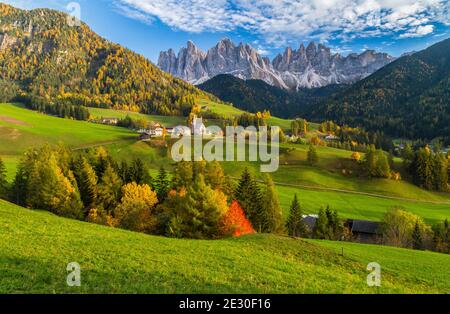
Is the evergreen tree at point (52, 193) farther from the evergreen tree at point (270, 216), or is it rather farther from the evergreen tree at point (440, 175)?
the evergreen tree at point (440, 175)

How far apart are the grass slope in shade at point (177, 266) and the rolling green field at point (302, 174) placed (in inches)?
2160

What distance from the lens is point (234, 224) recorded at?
56000mm

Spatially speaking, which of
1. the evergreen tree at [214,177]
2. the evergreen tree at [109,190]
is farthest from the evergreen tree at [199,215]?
the evergreen tree at [109,190]

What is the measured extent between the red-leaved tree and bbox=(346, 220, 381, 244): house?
30786 mm

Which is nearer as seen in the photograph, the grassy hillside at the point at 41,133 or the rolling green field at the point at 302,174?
the rolling green field at the point at 302,174

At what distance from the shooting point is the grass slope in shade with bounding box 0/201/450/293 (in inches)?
653

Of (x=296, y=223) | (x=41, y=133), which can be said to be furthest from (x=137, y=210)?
(x=41, y=133)

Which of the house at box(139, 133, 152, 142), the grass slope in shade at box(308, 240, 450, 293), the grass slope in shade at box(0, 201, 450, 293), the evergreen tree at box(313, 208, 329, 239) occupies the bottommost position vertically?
the evergreen tree at box(313, 208, 329, 239)

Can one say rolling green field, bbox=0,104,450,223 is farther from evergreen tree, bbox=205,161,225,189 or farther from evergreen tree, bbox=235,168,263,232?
evergreen tree, bbox=205,161,225,189

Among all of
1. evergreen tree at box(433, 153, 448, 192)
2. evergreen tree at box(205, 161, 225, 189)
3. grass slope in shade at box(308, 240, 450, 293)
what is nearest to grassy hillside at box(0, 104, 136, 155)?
evergreen tree at box(205, 161, 225, 189)

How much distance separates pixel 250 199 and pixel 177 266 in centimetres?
5272

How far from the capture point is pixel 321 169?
13250 centimetres

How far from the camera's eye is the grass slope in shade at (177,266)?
16594mm

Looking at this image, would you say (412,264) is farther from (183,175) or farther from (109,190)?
(109,190)
